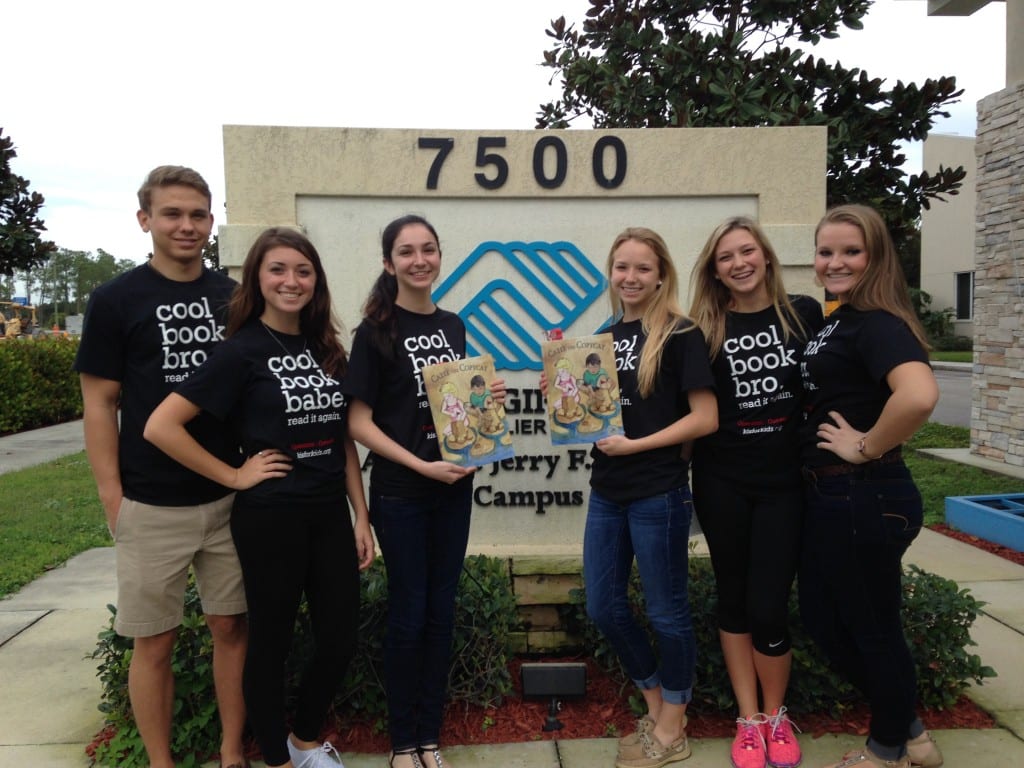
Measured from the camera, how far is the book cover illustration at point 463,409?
2551 millimetres

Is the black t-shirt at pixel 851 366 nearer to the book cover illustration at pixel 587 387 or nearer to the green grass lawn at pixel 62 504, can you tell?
the book cover illustration at pixel 587 387

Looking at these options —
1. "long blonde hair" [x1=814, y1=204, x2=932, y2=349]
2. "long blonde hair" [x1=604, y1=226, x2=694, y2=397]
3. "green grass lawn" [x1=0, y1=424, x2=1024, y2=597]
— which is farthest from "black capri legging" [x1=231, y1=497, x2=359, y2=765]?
"green grass lawn" [x1=0, y1=424, x2=1024, y2=597]

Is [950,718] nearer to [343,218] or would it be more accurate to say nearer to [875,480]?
[875,480]

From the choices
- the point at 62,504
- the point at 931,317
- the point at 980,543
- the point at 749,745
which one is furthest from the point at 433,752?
the point at 931,317

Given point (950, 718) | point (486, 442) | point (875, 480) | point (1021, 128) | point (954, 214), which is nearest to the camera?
point (875, 480)

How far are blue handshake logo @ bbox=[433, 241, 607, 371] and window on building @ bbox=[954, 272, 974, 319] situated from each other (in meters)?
32.6

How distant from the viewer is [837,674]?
10.0ft

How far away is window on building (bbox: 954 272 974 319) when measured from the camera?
31470 mm

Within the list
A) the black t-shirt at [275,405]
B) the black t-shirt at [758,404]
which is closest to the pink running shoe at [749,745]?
the black t-shirt at [758,404]

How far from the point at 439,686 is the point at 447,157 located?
97.0 inches

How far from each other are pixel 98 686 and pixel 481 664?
1838 mm

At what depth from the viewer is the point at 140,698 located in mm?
2543

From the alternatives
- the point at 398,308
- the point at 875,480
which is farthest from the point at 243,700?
the point at 875,480

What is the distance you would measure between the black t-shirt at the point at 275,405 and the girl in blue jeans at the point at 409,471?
110mm
